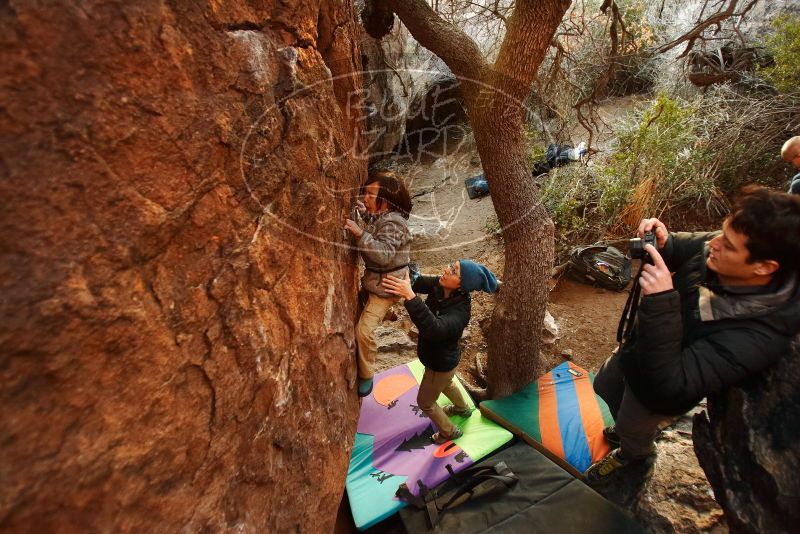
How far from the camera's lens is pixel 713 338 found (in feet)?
4.47

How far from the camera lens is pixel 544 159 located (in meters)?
5.96

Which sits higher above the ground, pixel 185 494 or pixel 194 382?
pixel 194 382

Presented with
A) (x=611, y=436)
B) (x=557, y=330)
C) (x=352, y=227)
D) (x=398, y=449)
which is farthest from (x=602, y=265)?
(x=352, y=227)

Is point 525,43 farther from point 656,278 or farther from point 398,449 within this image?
point 398,449

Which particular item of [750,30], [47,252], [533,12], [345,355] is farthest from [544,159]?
[47,252]

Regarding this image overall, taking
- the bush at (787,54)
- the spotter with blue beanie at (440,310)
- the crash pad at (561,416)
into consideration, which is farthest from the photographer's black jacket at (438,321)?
the bush at (787,54)

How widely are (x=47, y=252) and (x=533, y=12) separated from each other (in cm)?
296

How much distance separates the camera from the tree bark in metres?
2.67

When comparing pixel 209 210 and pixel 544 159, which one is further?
pixel 544 159

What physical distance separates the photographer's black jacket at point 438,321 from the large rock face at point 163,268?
662 mm

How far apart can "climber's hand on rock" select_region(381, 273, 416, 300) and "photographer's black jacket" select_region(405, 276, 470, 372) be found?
53mm

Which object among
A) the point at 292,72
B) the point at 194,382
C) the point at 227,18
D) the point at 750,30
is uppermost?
the point at 750,30

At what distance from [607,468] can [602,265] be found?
3117mm

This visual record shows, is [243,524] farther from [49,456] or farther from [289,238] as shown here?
[289,238]
